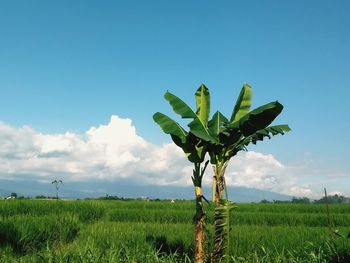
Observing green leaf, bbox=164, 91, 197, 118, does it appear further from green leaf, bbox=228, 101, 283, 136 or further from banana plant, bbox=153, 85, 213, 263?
green leaf, bbox=228, 101, 283, 136

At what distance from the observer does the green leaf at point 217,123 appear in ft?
22.6

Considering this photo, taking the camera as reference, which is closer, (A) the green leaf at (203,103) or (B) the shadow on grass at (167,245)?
(A) the green leaf at (203,103)

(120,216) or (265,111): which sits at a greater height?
(265,111)

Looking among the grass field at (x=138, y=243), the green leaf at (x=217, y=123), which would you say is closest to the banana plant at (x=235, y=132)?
the green leaf at (x=217, y=123)

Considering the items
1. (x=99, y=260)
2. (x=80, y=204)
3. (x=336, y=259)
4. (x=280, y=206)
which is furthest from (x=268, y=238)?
(x=280, y=206)

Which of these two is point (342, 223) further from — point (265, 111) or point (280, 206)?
point (265, 111)

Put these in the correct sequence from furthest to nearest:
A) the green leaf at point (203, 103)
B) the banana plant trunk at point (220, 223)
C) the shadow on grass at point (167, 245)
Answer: the shadow on grass at point (167, 245) < the green leaf at point (203, 103) < the banana plant trunk at point (220, 223)

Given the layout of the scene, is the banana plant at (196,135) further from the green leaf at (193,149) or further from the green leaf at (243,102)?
the green leaf at (243,102)

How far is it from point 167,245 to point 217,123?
2340 millimetres

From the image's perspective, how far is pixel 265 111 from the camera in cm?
668

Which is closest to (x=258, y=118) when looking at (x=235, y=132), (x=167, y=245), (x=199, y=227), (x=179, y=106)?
(x=235, y=132)

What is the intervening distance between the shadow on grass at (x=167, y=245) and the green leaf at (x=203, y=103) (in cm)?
219

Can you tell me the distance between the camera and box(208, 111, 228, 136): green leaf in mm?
6882

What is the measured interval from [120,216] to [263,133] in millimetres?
9262
